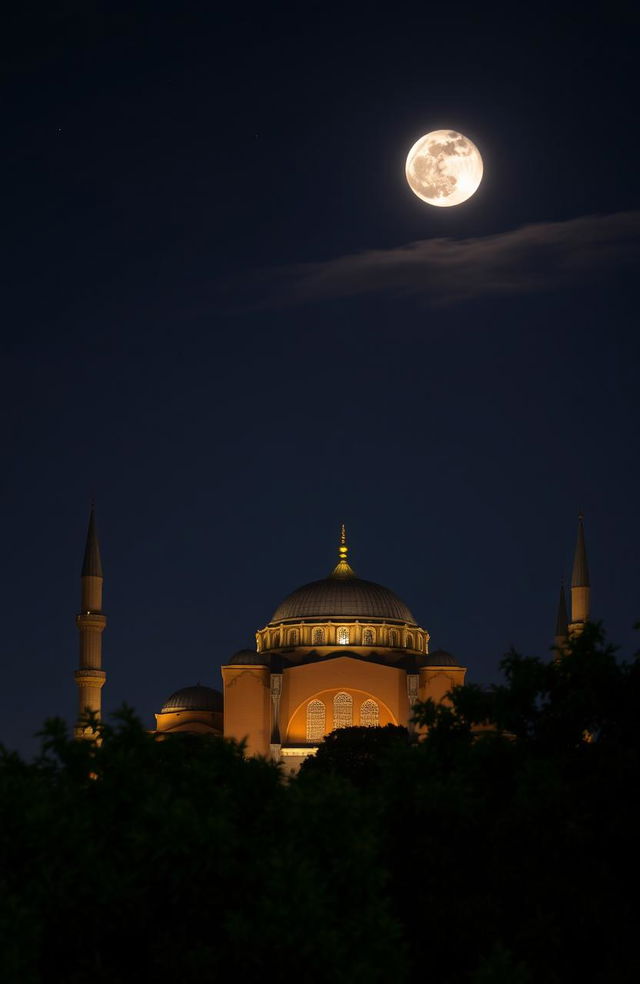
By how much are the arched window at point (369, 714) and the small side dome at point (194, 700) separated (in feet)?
24.0

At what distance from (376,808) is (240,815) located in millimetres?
1668

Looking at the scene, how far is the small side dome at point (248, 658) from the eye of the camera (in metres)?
67.8

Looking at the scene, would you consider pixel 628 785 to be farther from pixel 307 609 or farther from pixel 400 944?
pixel 307 609

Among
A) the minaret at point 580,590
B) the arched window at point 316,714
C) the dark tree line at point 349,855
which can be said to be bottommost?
the dark tree line at point 349,855

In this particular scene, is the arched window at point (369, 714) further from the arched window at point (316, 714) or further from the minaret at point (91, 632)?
the minaret at point (91, 632)

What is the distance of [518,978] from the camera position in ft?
54.0

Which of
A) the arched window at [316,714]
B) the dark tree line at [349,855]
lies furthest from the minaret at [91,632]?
the dark tree line at [349,855]

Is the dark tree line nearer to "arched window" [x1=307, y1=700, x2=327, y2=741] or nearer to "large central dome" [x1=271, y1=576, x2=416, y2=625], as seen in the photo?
"arched window" [x1=307, y1=700, x2=327, y2=741]

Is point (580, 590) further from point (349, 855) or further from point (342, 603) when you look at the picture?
point (349, 855)

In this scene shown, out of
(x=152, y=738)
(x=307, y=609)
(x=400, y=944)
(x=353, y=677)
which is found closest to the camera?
(x=400, y=944)

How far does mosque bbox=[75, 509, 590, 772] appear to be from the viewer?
64562 mm

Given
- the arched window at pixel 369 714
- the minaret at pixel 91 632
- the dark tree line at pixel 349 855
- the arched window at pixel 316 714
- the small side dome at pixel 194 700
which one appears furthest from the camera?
the small side dome at pixel 194 700

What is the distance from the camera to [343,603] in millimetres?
72812

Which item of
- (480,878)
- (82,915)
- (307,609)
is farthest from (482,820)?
(307,609)
